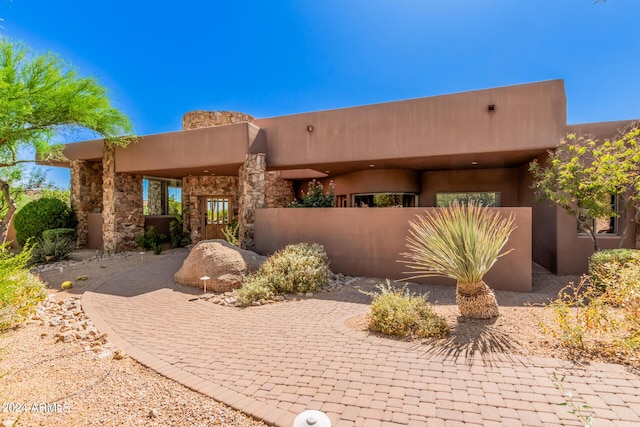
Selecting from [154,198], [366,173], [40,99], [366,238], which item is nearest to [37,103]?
[40,99]

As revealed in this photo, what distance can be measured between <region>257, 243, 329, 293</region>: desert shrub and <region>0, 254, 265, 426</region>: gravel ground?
324 cm

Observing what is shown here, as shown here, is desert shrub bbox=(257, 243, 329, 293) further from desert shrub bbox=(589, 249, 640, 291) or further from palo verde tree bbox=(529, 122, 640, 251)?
palo verde tree bbox=(529, 122, 640, 251)

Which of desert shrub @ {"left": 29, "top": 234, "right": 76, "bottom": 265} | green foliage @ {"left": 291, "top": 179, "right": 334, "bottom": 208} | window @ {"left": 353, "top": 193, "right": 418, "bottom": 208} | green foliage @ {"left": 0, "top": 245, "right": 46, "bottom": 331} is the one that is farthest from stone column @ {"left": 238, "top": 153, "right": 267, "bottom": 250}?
desert shrub @ {"left": 29, "top": 234, "right": 76, "bottom": 265}

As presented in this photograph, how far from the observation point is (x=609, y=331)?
3.43m

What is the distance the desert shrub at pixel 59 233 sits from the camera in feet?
36.4

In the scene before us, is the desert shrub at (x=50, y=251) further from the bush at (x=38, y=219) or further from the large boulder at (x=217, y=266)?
the large boulder at (x=217, y=266)

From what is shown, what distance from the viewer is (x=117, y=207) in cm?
1142

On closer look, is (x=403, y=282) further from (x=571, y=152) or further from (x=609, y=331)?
(x=571, y=152)

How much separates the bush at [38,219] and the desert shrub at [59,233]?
1.48ft

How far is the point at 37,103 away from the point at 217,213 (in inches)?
291

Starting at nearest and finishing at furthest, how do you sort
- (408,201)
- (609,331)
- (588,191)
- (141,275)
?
(609,331), (588,191), (141,275), (408,201)

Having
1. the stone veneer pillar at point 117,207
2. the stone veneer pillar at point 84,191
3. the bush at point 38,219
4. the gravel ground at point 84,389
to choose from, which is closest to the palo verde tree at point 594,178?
the gravel ground at point 84,389

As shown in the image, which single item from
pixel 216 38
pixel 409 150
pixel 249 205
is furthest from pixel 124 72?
pixel 409 150

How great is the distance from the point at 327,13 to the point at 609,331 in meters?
10.9
